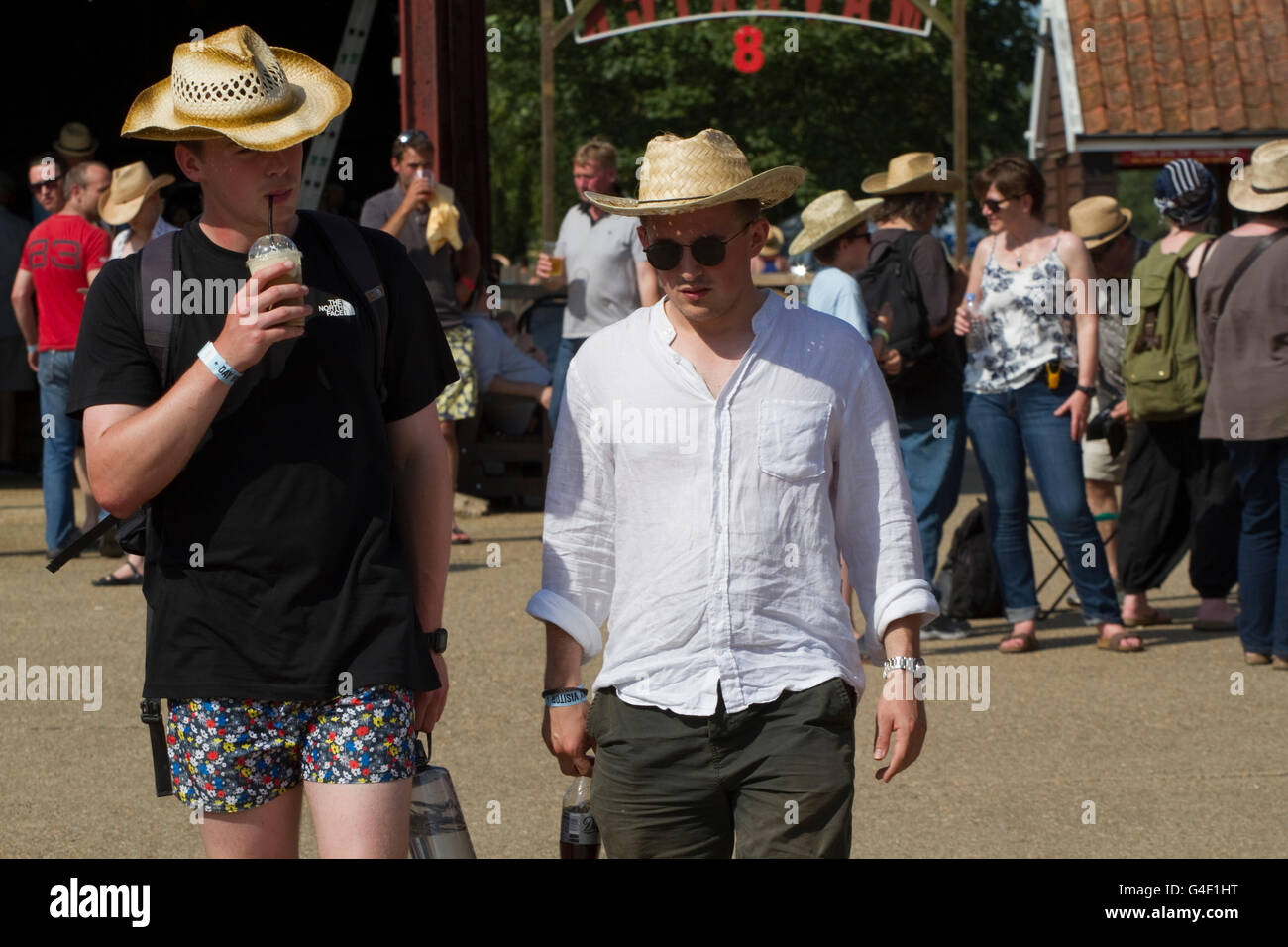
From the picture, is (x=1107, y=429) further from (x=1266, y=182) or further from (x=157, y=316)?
(x=157, y=316)

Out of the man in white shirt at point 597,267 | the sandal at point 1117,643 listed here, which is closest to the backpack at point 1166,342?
the sandal at point 1117,643

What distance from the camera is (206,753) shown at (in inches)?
125

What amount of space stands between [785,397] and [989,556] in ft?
17.7

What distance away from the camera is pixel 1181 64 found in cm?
2334

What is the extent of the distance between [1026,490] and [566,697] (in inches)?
192

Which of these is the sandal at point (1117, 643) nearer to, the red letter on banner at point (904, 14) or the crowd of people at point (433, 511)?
the crowd of people at point (433, 511)

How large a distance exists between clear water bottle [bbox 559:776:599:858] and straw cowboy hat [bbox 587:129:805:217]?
1.13 m

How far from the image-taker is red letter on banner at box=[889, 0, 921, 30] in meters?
16.8

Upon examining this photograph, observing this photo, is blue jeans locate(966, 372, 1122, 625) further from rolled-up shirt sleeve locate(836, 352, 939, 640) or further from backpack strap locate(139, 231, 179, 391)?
backpack strap locate(139, 231, 179, 391)

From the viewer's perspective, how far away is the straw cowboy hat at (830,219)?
7609mm

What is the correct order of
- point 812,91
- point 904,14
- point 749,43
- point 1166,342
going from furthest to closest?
point 812,91 < point 749,43 < point 904,14 < point 1166,342

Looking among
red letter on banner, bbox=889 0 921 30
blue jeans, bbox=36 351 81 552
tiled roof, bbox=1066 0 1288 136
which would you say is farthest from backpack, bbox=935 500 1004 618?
tiled roof, bbox=1066 0 1288 136

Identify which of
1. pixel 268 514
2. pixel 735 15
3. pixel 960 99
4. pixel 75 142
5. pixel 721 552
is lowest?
pixel 721 552

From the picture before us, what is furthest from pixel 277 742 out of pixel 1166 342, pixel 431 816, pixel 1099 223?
pixel 1099 223
